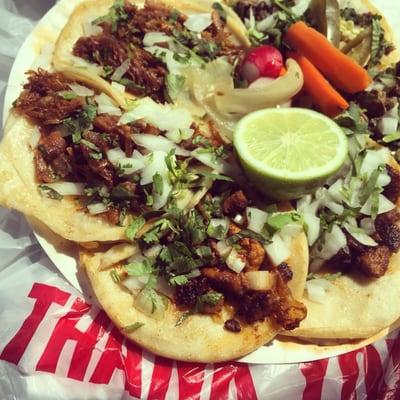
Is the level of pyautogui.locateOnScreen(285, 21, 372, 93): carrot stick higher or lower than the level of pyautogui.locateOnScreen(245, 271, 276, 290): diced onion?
higher

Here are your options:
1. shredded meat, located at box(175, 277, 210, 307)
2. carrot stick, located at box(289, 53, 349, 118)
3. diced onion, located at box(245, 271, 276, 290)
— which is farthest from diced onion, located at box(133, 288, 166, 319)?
carrot stick, located at box(289, 53, 349, 118)

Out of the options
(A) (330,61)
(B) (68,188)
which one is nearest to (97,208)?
(B) (68,188)

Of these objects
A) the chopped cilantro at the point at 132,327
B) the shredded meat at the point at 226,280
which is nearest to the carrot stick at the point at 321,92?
the shredded meat at the point at 226,280

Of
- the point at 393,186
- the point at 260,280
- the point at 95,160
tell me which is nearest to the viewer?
the point at 260,280

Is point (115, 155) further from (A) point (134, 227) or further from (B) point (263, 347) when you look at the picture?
(B) point (263, 347)

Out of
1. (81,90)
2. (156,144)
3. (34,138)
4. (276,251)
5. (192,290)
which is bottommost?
(192,290)

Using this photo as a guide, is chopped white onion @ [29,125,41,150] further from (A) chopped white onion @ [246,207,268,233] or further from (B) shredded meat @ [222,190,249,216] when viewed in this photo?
(A) chopped white onion @ [246,207,268,233]

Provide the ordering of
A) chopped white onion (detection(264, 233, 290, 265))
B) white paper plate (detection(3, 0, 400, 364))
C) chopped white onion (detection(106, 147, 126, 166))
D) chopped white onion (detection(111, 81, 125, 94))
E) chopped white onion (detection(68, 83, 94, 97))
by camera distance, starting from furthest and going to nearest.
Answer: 1. chopped white onion (detection(111, 81, 125, 94))
2. chopped white onion (detection(68, 83, 94, 97))
3. chopped white onion (detection(106, 147, 126, 166))
4. white paper plate (detection(3, 0, 400, 364))
5. chopped white onion (detection(264, 233, 290, 265))

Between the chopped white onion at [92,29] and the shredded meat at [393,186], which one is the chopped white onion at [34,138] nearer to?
the chopped white onion at [92,29]
